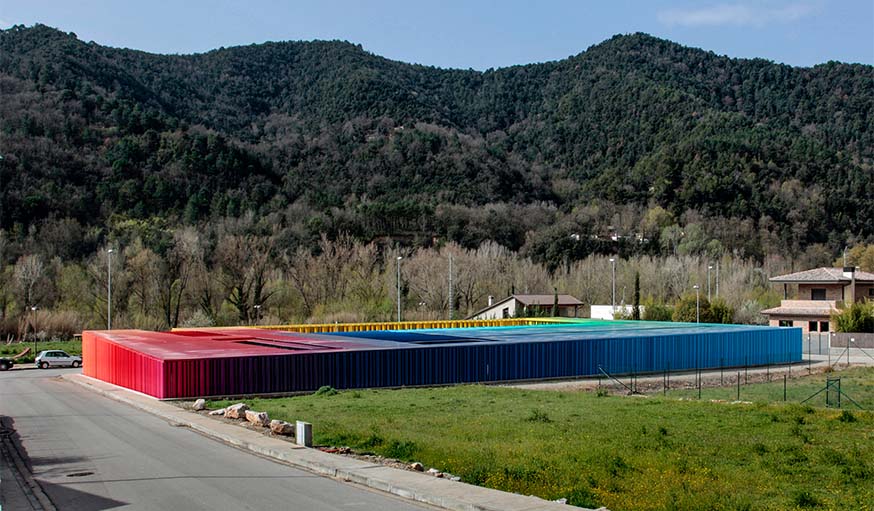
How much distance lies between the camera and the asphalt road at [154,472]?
14734 millimetres

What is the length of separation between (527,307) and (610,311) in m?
8.84

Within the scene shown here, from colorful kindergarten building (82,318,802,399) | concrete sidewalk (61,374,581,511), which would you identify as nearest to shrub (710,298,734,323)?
colorful kindergarten building (82,318,802,399)

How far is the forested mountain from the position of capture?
114 m

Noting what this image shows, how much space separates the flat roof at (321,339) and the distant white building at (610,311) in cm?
1541

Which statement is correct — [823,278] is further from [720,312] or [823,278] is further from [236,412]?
[236,412]

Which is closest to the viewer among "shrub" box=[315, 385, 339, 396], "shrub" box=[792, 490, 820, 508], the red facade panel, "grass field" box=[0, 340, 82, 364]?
"shrub" box=[792, 490, 820, 508]

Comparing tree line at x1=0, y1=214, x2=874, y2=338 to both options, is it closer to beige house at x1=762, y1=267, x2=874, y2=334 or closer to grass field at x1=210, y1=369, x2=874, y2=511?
beige house at x1=762, y1=267, x2=874, y2=334

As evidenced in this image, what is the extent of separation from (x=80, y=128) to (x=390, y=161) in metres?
59.3

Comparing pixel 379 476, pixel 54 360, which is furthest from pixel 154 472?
pixel 54 360

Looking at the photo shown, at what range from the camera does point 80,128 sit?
121375mm

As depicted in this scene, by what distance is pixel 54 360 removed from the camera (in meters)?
54.4

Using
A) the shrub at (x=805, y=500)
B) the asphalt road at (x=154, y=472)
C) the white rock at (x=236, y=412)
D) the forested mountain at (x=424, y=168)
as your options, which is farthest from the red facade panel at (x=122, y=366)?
the forested mountain at (x=424, y=168)

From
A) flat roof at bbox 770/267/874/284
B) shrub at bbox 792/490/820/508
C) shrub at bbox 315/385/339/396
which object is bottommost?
shrub at bbox 315/385/339/396

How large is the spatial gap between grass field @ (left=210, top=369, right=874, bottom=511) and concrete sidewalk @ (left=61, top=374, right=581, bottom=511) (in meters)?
0.68
